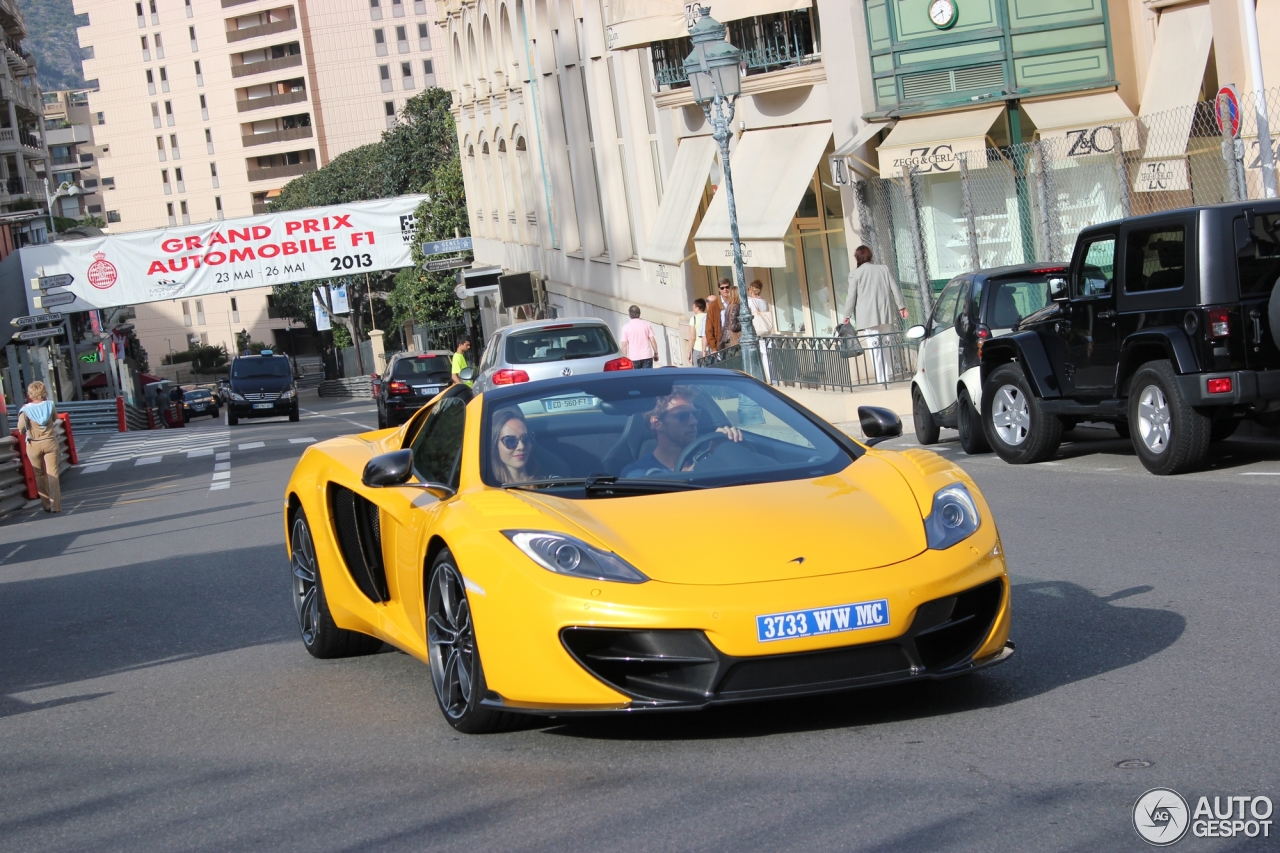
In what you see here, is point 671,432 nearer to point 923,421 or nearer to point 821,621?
point 821,621

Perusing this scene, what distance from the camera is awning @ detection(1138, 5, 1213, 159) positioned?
22312 mm

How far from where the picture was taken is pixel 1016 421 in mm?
14242

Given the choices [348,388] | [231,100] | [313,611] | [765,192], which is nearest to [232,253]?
[765,192]

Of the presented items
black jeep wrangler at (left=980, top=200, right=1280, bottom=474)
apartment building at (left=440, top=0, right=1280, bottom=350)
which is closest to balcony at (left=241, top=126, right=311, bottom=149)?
apartment building at (left=440, top=0, right=1280, bottom=350)

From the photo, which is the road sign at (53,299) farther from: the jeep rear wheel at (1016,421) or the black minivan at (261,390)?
the jeep rear wheel at (1016,421)

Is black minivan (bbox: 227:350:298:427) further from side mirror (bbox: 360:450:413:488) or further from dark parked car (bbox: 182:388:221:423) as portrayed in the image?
side mirror (bbox: 360:450:413:488)

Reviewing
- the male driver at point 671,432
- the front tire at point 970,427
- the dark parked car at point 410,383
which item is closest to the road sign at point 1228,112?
the front tire at point 970,427

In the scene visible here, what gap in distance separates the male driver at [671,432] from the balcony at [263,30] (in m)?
118

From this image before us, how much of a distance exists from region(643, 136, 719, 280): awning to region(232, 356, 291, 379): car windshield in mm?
17759

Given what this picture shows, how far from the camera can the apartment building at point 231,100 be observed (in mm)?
117875

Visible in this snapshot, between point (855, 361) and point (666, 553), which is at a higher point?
point (666, 553)

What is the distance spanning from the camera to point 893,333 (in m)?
20.1

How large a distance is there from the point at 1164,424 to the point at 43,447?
15.6 meters

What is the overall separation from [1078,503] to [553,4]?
36634 millimetres
